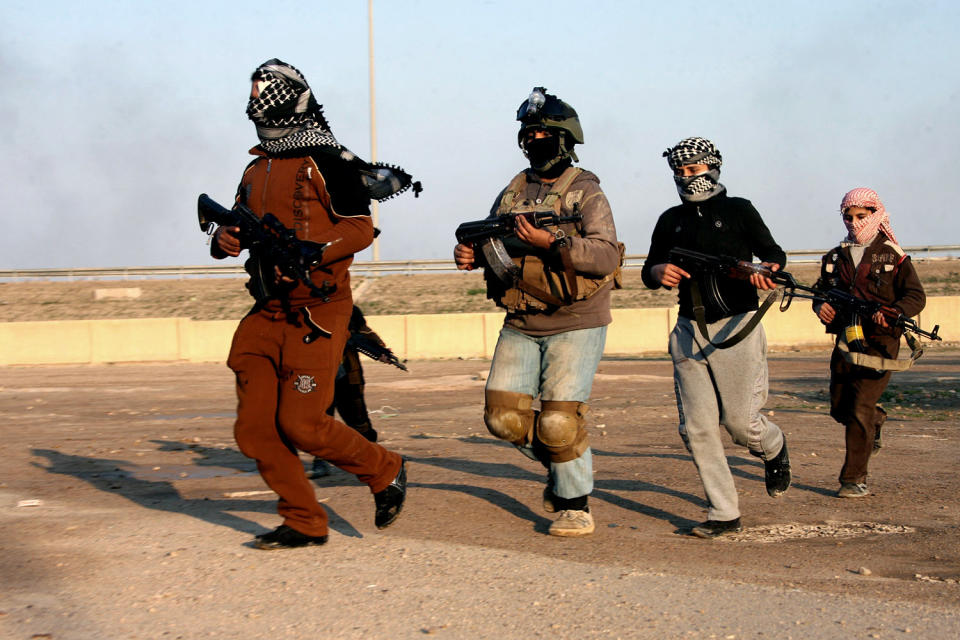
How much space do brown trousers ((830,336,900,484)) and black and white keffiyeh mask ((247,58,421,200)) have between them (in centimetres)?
350

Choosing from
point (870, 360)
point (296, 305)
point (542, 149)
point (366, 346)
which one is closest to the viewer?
point (296, 305)

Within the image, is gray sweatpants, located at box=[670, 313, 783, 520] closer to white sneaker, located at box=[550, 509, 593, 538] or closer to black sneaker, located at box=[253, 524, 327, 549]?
white sneaker, located at box=[550, 509, 593, 538]

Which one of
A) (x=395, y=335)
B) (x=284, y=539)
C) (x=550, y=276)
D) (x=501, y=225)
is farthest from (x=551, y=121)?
(x=395, y=335)

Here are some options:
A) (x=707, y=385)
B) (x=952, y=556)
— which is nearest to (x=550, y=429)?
(x=707, y=385)

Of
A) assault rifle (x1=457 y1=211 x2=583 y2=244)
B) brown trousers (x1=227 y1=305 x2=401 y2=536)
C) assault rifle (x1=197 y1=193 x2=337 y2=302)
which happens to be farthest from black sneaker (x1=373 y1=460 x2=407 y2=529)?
assault rifle (x1=457 y1=211 x2=583 y2=244)

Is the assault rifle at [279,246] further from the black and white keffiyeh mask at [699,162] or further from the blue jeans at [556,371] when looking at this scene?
the black and white keffiyeh mask at [699,162]

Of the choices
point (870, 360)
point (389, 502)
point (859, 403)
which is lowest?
point (389, 502)

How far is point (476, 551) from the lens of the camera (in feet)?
16.8

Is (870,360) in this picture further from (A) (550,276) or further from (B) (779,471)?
(A) (550,276)

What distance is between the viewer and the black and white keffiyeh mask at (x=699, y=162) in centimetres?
574

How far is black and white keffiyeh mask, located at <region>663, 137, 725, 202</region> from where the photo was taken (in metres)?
5.74

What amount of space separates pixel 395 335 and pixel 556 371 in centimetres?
2021

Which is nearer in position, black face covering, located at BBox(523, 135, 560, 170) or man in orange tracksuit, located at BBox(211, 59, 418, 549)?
man in orange tracksuit, located at BBox(211, 59, 418, 549)

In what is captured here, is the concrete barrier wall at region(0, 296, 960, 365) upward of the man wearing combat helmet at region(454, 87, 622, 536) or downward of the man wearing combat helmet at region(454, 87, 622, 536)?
downward
